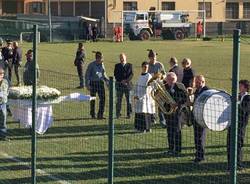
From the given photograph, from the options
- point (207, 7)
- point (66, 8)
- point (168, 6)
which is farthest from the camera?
point (207, 7)

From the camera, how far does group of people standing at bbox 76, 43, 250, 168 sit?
11859 mm

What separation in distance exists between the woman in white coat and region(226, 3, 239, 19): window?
74777 millimetres

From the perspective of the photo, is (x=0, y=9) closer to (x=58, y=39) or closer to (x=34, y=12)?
(x=34, y=12)

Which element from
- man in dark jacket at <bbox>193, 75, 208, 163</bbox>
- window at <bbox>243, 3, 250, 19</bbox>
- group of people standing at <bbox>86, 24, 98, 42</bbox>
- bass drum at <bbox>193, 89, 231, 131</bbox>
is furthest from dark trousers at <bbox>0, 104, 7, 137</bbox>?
window at <bbox>243, 3, 250, 19</bbox>

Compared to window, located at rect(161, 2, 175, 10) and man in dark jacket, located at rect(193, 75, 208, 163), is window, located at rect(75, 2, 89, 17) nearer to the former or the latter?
window, located at rect(161, 2, 175, 10)

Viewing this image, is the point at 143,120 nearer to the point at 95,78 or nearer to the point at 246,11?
the point at 95,78

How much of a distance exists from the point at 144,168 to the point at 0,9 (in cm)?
7306

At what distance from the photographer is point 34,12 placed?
84688mm

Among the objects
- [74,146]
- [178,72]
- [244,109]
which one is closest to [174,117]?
[244,109]

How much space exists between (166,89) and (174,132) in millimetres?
1198

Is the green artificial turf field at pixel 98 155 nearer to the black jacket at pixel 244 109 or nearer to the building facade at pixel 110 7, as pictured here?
the black jacket at pixel 244 109

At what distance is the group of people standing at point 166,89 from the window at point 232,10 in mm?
72858

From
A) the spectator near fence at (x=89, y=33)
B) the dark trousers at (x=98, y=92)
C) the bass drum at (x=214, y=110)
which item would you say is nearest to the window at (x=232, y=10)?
the spectator near fence at (x=89, y=33)

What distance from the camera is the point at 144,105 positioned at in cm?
1548
